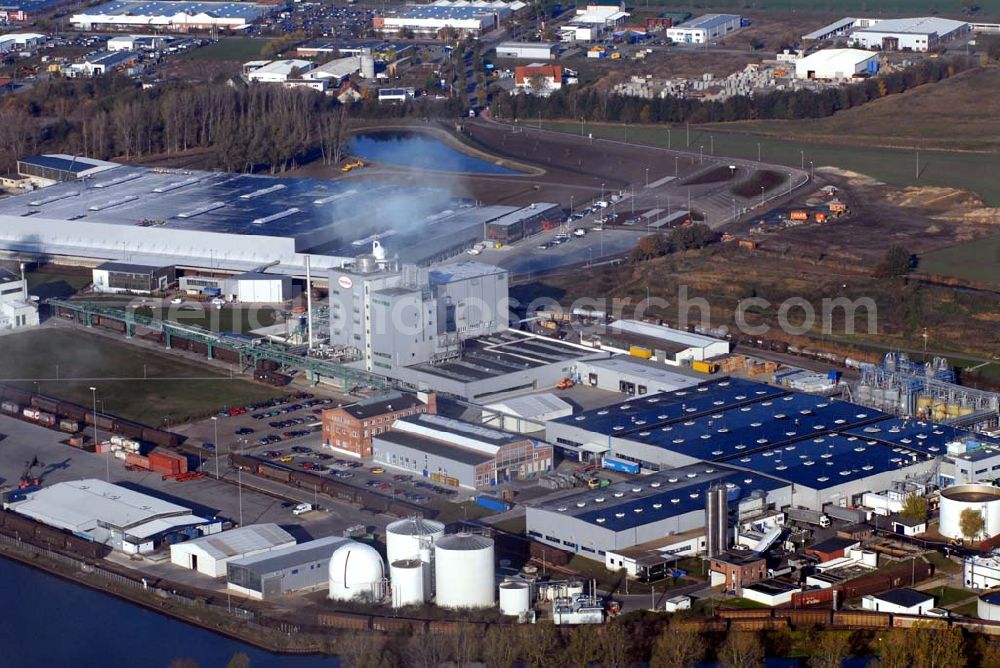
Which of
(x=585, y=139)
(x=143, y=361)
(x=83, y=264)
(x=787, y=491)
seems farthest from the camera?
(x=585, y=139)

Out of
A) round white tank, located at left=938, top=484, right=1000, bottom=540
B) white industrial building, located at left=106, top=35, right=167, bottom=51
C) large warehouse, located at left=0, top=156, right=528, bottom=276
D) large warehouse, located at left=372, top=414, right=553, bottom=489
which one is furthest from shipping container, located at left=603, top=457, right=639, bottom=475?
white industrial building, located at left=106, top=35, right=167, bottom=51

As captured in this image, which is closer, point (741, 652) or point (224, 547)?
point (741, 652)

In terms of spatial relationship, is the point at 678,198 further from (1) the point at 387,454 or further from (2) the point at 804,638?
(2) the point at 804,638

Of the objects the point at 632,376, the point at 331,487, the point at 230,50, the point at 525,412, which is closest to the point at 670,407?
the point at 632,376

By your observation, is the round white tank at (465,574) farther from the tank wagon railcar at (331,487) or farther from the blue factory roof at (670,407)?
the blue factory roof at (670,407)

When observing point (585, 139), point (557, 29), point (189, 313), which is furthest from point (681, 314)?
point (557, 29)

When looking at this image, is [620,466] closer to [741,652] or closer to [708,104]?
[741,652]

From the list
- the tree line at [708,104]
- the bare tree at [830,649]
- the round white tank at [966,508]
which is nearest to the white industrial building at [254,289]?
the round white tank at [966,508]
